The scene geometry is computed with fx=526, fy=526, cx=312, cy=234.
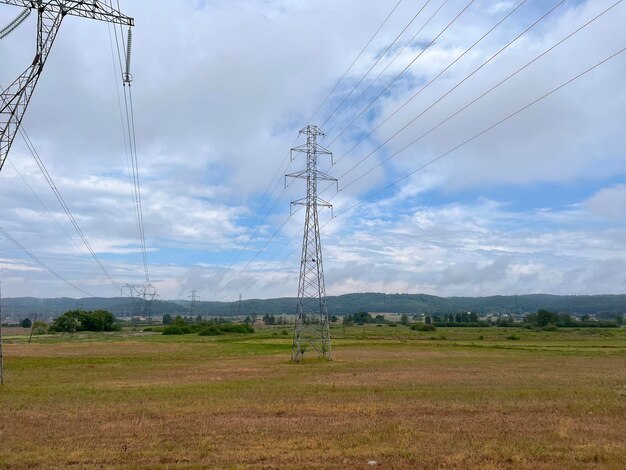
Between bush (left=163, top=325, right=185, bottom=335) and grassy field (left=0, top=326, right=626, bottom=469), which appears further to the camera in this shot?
bush (left=163, top=325, right=185, bottom=335)

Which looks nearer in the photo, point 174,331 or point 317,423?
point 317,423

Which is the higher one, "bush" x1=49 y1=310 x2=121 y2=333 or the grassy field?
"bush" x1=49 y1=310 x2=121 y2=333

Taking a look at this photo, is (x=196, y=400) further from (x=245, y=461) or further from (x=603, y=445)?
(x=603, y=445)

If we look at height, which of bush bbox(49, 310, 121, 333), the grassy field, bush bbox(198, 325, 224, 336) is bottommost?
the grassy field

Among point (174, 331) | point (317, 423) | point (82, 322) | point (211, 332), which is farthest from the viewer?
point (82, 322)

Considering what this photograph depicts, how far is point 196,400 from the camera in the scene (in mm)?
25406

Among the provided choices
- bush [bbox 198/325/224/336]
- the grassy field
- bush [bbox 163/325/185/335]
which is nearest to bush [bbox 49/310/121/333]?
bush [bbox 163/325/185/335]

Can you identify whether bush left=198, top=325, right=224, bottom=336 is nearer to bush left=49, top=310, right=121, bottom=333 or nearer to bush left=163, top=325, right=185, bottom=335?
bush left=163, top=325, right=185, bottom=335

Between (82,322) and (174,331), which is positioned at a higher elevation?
(82,322)

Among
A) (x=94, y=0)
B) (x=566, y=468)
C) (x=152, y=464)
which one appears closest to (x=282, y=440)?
(x=152, y=464)

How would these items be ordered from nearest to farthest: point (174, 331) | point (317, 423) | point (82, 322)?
1. point (317, 423)
2. point (174, 331)
3. point (82, 322)

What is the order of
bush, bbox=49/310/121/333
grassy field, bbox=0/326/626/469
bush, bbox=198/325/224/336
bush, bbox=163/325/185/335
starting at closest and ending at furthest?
grassy field, bbox=0/326/626/469 < bush, bbox=198/325/224/336 < bush, bbox=49/310/121/333 < bush, bbox=163/325/185/335

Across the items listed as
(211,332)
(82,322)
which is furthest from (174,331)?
(82,322)

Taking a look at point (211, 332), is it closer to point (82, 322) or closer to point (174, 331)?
point (174, 331)
